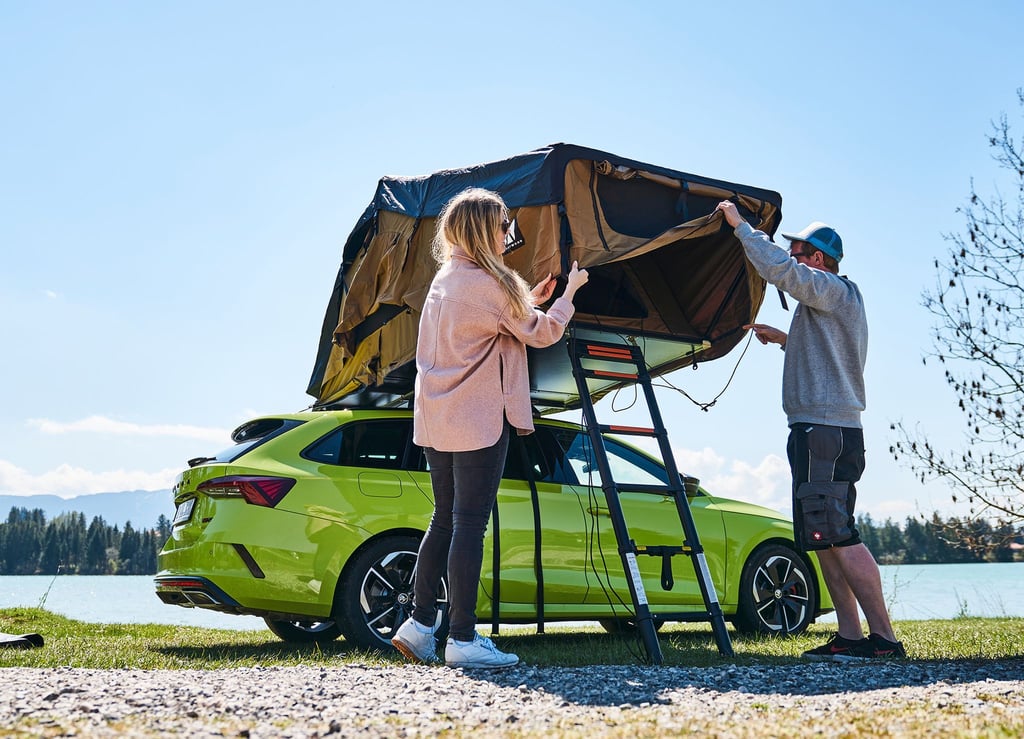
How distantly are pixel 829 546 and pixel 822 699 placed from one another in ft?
5.38

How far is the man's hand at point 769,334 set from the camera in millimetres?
5797

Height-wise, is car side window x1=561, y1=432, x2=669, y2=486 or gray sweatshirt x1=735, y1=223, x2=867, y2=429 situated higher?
gray sweatshirt x1=735, y1=223, x2=867, y2=429

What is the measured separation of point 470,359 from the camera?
14.8ft

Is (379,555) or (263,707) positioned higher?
(379,555)

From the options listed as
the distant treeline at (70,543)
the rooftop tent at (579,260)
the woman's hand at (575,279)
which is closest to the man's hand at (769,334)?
the rooftop tent at (579,260)

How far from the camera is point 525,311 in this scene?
4.54 m

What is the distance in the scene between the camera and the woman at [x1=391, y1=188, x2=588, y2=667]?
439 centimetres

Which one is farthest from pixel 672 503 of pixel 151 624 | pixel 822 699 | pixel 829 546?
pixel 151 624

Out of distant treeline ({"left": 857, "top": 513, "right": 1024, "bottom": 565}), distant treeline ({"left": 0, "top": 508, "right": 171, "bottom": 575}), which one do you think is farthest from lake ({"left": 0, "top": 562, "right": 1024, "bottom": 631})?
distant treeline ({"left": 0, "top": 508, "right": 171, "bottom": 575})

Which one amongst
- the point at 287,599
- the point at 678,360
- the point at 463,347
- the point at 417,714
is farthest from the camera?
the point at 678,360

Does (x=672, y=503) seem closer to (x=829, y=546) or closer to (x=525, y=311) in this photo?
(x=829, y=546)

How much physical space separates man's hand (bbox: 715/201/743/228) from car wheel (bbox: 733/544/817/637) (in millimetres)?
3088

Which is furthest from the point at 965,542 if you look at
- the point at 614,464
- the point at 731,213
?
the point at 731,213

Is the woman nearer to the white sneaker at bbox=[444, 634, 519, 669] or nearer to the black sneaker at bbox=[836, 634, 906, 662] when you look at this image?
the white sneaker at bbox=[444, 634, 519, 669]
